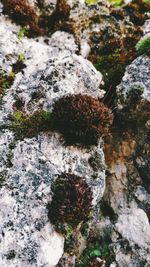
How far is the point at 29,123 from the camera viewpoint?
963 cm

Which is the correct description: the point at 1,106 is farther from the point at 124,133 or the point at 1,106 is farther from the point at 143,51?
the point at 143,51

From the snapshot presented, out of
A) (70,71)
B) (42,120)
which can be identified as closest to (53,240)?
(42,120)

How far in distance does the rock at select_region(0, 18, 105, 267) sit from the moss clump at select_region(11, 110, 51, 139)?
138 millimetres

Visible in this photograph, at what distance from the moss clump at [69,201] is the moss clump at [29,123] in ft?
4.56

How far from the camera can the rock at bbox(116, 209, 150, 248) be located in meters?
10.1

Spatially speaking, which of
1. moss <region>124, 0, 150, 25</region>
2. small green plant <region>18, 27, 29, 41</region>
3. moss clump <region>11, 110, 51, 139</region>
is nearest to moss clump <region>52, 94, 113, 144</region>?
moss clump <region>11, 110, 51, 139</region>

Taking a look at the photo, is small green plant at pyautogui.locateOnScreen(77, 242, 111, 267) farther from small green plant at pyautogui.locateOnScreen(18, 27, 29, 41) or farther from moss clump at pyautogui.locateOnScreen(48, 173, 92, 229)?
small green plant at pyautogui.locateOnScreen(18, 27, 29, 41)

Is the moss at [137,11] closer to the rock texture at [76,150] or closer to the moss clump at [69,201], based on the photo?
the rock texture at [76,150]

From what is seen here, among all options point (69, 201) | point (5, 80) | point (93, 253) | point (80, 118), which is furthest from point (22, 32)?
point (93, 253)

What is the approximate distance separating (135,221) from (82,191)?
2579 millimetres

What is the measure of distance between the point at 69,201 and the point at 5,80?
4.07m

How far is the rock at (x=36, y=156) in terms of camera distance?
26.2ft

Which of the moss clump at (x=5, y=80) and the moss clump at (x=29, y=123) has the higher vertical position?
the moss clump at (x=5, y=80)

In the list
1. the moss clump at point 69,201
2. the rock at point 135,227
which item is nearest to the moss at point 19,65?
the moss clump at point 69,201
